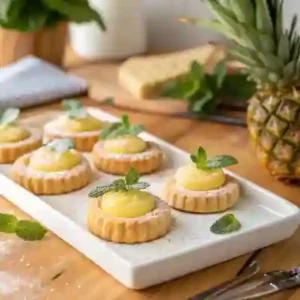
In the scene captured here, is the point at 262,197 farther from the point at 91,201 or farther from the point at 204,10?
the point at 204,10

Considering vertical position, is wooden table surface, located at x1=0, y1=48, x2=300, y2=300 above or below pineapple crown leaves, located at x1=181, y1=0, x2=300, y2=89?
below

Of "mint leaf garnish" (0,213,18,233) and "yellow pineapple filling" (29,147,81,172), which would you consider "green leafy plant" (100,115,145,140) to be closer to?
"yellow pineapple filling" (29,147,81,172)

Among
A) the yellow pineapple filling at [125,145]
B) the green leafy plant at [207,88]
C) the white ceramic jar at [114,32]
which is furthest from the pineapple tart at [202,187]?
the white ceramic jar at [114,32]

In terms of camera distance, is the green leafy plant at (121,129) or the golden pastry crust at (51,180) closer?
the golden pastry crust at (51,180)

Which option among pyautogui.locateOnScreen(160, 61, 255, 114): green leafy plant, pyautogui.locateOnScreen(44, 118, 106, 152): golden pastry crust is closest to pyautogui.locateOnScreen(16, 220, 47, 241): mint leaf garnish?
pyautogui.locateOnScreen(44, 118, 106, 152): golden pastry crust

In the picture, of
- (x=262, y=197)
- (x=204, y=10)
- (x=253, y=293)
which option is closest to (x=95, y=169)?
(x=262, y=197)

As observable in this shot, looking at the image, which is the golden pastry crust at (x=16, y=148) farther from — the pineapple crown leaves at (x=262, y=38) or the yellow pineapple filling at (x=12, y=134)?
the pineapple crown leaves at (x=262, y=38)
